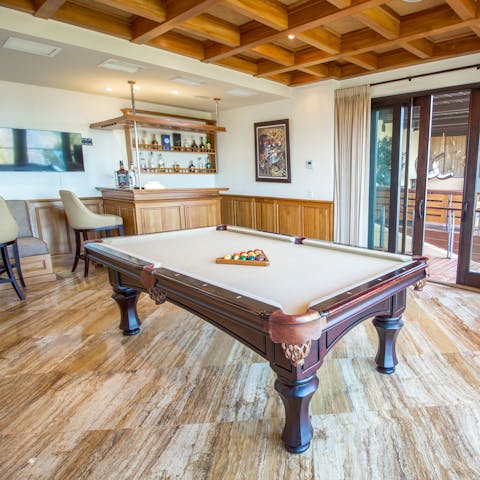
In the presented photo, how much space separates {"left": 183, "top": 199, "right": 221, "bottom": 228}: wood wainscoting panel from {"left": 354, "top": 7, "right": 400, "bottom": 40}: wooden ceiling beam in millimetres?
2982

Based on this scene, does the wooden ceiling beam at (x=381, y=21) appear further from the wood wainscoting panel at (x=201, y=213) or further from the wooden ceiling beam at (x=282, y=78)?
the wood wainscoting panel at (x=201, y=213)

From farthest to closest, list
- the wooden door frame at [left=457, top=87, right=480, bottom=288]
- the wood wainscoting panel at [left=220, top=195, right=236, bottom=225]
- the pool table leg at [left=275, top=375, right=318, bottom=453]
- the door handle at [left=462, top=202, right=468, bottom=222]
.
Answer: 1. the wood wainscoting panel at [left=220, top=195, right=236, bottom=225]
2. the door handle at [left=462, top=202, right=468, bottom=222]
3. the wooden door frame at [left=457, top=87, right=480, bottom=288]
4. the pool table leg at [left=275, top=375, right=318, bottom=453]

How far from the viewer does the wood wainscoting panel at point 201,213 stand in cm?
497

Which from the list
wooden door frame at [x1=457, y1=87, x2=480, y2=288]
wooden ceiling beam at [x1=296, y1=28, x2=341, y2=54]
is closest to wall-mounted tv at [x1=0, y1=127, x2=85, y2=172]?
wooden ceiling beam at [x1=296, y1=28, x2=341, y2=54]

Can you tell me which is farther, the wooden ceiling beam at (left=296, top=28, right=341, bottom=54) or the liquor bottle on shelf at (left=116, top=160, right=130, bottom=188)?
the liquor bottle on shelf at (left=116, top=160, right=130, bottom=188)

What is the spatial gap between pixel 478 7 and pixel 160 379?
12.1ft

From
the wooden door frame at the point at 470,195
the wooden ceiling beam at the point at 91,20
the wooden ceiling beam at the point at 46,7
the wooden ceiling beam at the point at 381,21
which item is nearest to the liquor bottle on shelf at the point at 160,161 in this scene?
the wooden ceiling beam at the point at 91,20

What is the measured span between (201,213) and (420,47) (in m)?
3.27

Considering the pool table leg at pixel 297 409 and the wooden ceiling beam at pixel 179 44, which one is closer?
the pool table leg at pixel 297 409

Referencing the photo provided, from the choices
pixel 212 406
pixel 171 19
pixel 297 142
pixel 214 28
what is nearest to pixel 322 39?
pixel 214 28

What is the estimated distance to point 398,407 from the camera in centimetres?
197

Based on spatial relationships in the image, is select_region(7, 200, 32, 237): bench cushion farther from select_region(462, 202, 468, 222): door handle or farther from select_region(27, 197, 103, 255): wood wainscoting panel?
select_region(462, 202, 468, 222): door handle

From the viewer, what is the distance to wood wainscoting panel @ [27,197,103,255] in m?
4.83

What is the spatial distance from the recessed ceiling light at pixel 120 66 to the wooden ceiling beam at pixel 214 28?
34.3 inches
